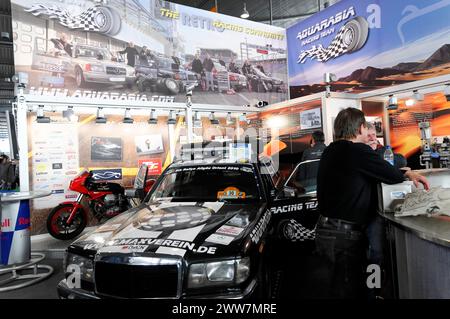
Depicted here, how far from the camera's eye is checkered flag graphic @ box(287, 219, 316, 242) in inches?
118

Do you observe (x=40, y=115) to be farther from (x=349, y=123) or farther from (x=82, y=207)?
(x=349, y=123)

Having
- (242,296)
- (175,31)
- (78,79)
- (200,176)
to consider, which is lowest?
(242,296)

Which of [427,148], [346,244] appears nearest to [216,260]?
[346,244]

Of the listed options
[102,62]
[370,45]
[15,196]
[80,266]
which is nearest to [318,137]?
[80,266]

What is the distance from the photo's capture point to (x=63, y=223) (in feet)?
16.3

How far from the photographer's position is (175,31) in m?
7.39

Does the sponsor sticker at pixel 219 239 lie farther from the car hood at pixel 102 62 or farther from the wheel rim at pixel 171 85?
the wheel rim at pixel 171 85

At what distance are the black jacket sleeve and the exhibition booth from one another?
21 cm

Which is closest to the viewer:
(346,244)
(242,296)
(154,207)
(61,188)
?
(242,296)

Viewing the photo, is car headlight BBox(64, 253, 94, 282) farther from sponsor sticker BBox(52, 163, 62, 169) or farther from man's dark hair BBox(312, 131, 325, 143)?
sponsor sticker BBox(52, 163, 62, 169)

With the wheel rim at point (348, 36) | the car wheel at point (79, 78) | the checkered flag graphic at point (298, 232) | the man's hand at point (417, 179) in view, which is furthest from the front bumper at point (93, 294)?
the wheel rim at point (348, 36)

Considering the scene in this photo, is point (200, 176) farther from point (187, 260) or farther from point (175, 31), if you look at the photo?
point (175, 31)

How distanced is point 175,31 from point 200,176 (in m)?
5.45

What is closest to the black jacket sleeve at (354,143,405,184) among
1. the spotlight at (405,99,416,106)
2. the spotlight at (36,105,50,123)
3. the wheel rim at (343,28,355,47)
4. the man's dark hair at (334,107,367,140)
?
the man's dark hair at (334,107,367,140)
